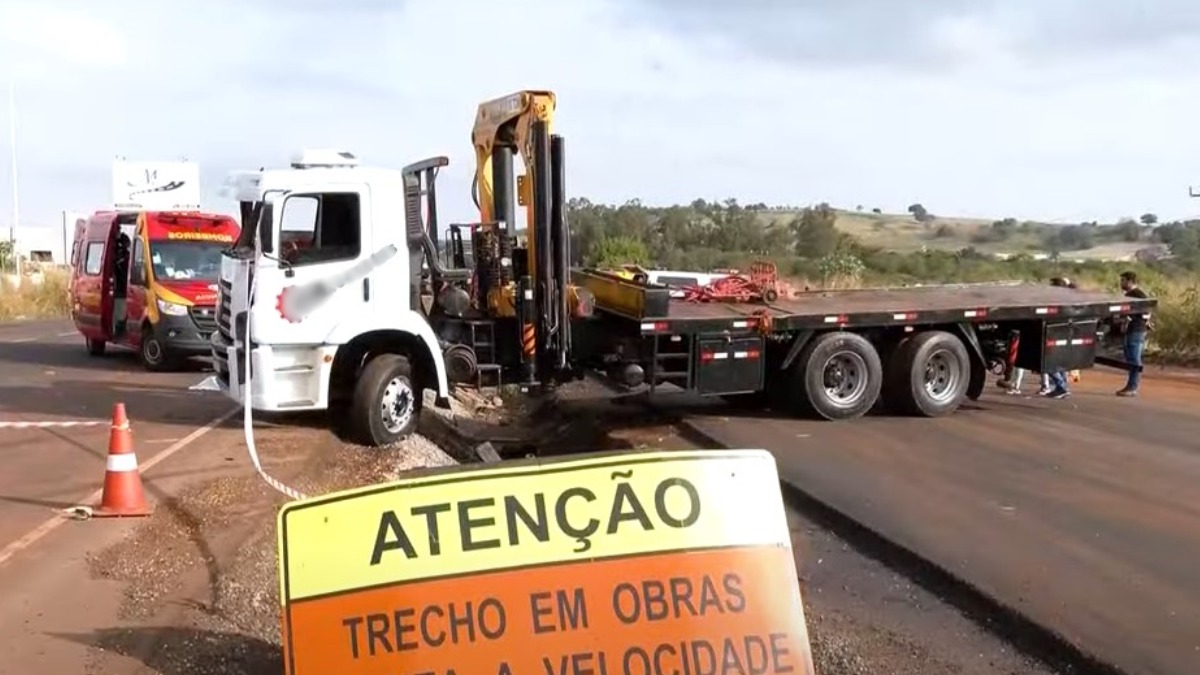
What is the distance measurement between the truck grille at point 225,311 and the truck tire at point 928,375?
7294 millimetres

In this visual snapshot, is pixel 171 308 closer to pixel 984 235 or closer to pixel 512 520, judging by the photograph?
pixel 512 520

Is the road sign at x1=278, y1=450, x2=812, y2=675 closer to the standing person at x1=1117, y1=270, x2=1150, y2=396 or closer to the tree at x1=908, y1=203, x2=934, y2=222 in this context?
the standing person at x1=1117, y1=270, x2=1150, y2=396

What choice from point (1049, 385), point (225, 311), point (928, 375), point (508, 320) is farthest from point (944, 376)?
point (225, 311)

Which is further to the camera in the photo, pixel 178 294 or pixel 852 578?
pixel 178 294

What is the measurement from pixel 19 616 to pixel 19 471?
4820 millimetres

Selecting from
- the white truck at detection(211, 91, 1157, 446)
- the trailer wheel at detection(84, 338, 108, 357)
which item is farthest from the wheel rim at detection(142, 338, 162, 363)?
the white truck at detection(211, 91, 1157, 446)

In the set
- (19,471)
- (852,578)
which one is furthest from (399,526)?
(19,471)

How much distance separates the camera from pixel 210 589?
6934 mm

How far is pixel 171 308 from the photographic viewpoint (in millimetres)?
19594

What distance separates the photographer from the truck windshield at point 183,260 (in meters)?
20.0

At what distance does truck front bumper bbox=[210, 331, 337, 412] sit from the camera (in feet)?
39.6

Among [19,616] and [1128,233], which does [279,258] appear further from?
[1128,233]

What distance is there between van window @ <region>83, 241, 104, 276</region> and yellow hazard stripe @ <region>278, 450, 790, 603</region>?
1950 cm

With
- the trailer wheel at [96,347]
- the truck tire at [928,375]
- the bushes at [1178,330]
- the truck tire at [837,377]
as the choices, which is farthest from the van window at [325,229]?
the bushes at [1178,330]
